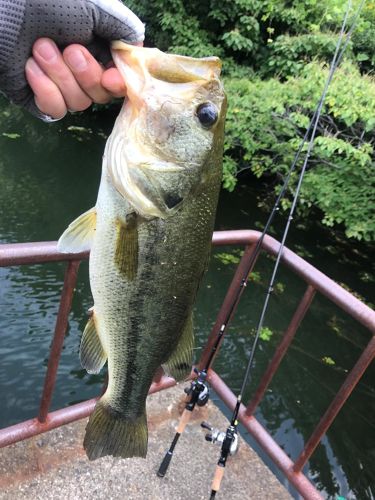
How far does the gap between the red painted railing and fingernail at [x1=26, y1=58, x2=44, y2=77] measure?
811 millimetres

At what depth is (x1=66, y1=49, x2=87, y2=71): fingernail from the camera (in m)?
1.21

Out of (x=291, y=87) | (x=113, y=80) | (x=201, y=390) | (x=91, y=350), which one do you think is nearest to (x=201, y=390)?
(x=201, y=390)

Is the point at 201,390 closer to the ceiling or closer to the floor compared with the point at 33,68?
closer to the floor

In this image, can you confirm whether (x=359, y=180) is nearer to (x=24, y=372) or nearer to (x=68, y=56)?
(x=24, y=372)

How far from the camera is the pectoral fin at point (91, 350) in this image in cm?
161

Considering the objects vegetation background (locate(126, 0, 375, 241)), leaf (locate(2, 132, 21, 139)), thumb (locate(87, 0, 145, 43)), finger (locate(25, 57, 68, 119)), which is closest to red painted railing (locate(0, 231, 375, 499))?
finger (locate(25, 57, 68, 119))

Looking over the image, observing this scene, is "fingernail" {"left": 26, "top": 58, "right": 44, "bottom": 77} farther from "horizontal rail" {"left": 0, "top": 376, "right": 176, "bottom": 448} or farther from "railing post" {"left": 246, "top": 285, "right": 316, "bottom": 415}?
"horizontal rail" {"left": 0, "top": 376, "right": 176, "bottom": 448}

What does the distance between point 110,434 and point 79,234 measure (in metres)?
0.81

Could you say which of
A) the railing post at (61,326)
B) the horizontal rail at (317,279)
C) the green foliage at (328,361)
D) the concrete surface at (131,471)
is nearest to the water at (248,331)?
the green foliage at (328,361)

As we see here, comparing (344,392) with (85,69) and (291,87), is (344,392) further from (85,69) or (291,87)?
(291,87)

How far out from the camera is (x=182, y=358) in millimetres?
1678

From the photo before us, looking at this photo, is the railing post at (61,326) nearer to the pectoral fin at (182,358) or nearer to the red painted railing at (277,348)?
the red painted railing at (277,348)

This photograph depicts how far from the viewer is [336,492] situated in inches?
165

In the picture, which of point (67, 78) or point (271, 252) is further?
point (271, 252)
